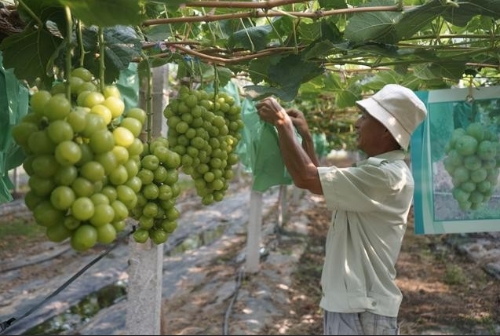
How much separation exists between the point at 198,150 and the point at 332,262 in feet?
2.87

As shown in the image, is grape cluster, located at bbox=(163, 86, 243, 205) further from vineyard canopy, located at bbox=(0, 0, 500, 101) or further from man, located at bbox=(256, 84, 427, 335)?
man, located at bbox=(256, 84, 427, 335)

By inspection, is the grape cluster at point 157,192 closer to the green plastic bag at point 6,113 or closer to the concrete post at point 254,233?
the green plastic bag at point 6,113

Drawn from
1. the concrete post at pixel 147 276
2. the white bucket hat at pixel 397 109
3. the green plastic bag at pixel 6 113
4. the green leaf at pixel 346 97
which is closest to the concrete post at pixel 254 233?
the concrete post at pixel 147 276

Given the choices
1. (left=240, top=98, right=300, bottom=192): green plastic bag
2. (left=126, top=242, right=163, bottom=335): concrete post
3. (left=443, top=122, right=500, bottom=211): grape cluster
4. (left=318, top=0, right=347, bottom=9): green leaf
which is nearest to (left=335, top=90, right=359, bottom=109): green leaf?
(left=240, top=98, right=300, bottom=192): green plastic bag

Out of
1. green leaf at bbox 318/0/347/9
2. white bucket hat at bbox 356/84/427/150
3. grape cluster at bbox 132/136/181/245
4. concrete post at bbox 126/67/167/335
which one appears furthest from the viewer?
concrete post at bbox 126/67/167/335

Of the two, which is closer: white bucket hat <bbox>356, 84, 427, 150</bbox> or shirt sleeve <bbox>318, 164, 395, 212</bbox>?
shirt sleeve <bbox>318, 164, 395, 212</bbox>

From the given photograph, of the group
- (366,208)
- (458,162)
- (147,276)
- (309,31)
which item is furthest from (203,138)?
(147,276)

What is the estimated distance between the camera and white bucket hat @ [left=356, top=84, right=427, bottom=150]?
215 cm

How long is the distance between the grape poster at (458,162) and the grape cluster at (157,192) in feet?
4.33

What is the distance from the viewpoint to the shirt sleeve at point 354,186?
2043 millimetres

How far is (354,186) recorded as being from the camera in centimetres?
203

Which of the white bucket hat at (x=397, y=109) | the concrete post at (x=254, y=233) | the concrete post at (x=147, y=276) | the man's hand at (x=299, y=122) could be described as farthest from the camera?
the concrete post at (x=254, y=233)

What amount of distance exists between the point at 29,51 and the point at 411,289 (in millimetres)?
6974

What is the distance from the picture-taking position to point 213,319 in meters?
6.23
